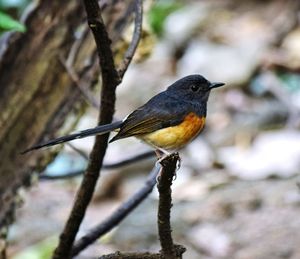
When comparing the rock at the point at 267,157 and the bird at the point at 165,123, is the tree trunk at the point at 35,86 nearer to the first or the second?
the bird at the point at 165,123

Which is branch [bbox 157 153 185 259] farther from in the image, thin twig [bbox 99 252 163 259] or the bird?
the bird

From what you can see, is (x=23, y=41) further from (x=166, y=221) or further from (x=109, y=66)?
(x=166, y=221)

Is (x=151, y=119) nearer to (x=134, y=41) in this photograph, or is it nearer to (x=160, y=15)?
(x=134, y=41)

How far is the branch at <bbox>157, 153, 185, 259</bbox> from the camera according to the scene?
113 inches

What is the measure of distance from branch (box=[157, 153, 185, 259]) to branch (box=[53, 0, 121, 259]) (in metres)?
0.43

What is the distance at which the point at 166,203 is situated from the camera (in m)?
2.91

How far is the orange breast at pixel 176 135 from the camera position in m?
3.73

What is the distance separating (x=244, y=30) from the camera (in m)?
9.92

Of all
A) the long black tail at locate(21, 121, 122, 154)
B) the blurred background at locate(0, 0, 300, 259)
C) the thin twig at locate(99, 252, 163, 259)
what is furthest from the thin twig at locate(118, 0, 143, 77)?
the blurred background at locate(0, 0, 300, 259)

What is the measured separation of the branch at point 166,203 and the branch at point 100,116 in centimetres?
43

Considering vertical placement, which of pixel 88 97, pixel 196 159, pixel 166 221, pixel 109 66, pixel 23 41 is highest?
pixel 196 159

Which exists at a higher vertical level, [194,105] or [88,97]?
[88,97]

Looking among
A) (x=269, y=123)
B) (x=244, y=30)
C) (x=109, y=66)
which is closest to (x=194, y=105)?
(x=109, y=66)

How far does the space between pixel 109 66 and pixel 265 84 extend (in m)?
5.56
